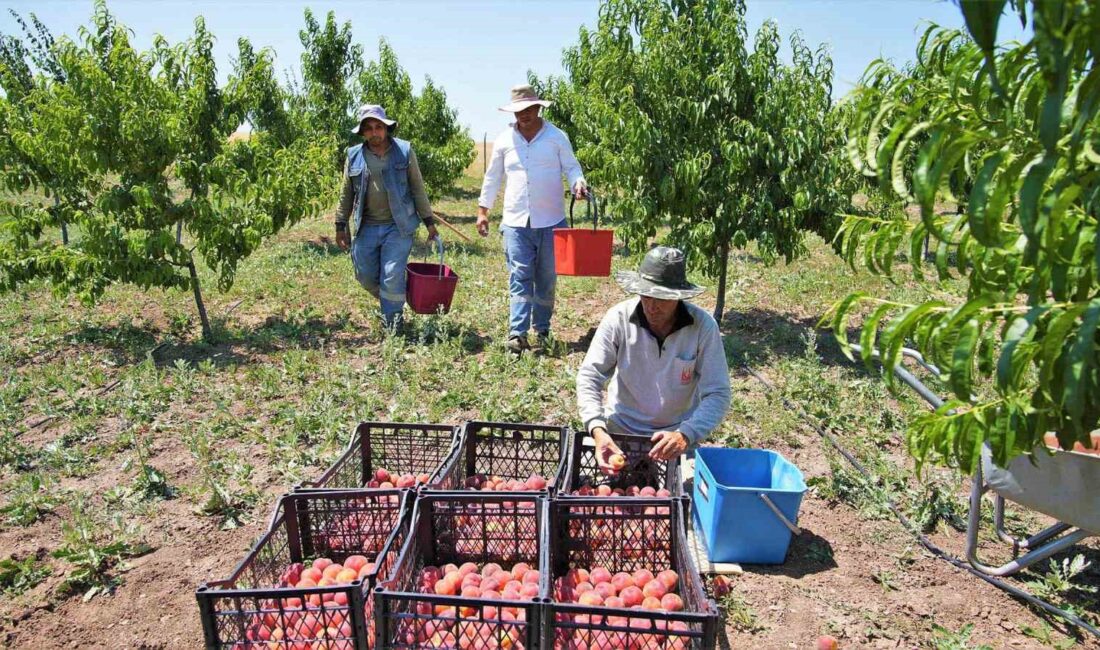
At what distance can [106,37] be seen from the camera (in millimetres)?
6156

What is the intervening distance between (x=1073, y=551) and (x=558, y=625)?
2664mm

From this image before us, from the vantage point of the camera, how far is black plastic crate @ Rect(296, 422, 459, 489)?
11.9 ft

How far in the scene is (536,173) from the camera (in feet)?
19.2

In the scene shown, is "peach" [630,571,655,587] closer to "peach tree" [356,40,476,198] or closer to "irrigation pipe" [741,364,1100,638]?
"irrigation pipe" [741,364,1100,638]

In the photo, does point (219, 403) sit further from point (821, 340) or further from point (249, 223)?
point (821, 340)

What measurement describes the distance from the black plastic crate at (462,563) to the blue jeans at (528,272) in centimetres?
316

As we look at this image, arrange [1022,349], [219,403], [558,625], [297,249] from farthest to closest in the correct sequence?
[297,249] → [219,403] → [558,625] → [1022,349]

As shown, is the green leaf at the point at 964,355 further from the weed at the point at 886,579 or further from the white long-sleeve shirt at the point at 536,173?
the white long-sleeve shirt at the point at 536,173

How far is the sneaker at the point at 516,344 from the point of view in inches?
243

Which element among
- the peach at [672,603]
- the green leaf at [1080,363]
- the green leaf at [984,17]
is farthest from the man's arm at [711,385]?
the green leaf at [984,17]

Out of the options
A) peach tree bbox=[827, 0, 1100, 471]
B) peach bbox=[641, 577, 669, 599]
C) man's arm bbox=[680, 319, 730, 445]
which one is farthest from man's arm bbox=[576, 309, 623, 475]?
peach tree bbox=[827, 0, 1100, 471]

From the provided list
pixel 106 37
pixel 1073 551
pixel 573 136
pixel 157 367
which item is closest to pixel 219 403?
pixel 157 367

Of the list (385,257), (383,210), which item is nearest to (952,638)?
(385,257)

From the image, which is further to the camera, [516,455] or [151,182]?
[151,182]
